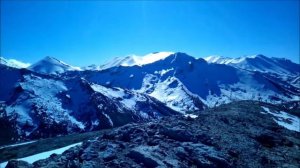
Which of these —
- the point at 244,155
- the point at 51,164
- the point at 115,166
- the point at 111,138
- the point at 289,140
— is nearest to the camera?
the point at 115,166

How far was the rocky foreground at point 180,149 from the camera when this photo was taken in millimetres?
54722

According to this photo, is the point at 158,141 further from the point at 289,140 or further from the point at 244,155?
the point at 289,140

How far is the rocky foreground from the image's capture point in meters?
54.7

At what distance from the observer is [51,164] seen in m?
56.7

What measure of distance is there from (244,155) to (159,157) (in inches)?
659

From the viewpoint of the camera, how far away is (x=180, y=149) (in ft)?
192

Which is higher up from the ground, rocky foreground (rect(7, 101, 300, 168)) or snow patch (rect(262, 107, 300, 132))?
snow patch (rect(262, 107, 300, 132))

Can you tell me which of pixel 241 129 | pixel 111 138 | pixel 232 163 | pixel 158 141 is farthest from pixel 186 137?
pixel 241 129

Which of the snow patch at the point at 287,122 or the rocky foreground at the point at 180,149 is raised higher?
the snow patch at the point at 287,122

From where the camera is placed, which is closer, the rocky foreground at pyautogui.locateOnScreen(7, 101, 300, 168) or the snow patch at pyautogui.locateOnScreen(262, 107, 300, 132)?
the rocky foreground at pyautogui.locateOnScreen(7, 101, 300, 168)

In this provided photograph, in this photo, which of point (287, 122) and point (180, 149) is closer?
point (180, 149)

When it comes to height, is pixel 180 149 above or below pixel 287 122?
below

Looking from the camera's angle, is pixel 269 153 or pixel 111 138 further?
pixel 111 138

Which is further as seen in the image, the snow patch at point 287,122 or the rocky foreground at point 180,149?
the snow patch at point 287,122
